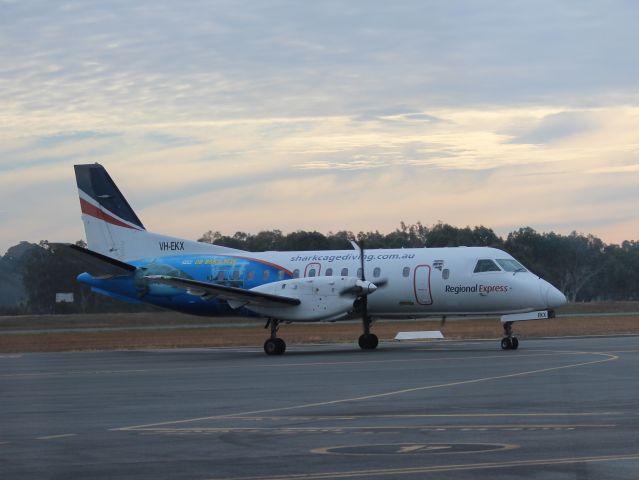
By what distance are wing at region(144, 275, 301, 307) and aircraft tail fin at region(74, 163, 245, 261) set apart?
7.01 metres

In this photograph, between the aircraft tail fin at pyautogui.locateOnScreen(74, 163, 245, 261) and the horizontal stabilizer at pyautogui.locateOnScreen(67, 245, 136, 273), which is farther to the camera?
the aircraft tail fin at pyautogui.locateOnScreen(74, 163, 245, 261)

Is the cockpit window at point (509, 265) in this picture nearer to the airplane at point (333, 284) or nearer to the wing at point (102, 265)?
the airplane at point (333, 284)

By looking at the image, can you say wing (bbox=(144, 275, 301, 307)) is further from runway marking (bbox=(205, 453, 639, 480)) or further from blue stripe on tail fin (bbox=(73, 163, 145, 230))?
runway marking (bbox=(205, 453, 639, 480))

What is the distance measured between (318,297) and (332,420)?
63.5 ft

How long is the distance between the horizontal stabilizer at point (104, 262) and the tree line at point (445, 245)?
32.5 metres

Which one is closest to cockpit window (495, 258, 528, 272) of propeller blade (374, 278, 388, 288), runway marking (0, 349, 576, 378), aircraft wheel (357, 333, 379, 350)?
propeller blade (374, 278, 388, 288)

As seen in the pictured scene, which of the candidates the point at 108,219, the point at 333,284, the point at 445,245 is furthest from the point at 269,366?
the point at 445,245

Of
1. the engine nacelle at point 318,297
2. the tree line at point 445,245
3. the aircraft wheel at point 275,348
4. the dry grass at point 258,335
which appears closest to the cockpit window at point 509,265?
the engine nacelle at point 318,297

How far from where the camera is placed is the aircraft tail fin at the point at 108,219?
136 feet

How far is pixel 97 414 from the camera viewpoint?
16.7 m

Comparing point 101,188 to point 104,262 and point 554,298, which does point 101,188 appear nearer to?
point 104,262

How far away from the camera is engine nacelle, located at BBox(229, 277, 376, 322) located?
34.2 metres

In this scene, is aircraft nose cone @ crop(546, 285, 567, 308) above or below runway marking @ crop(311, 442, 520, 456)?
above

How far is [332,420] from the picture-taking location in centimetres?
1516
